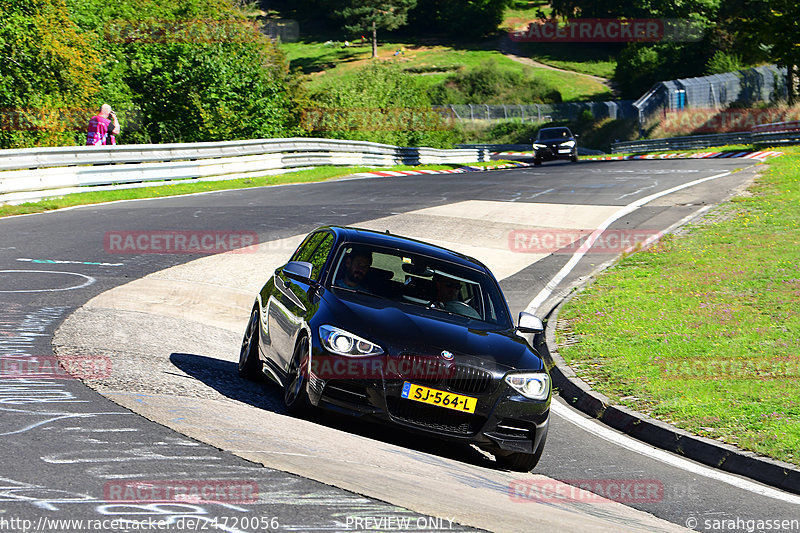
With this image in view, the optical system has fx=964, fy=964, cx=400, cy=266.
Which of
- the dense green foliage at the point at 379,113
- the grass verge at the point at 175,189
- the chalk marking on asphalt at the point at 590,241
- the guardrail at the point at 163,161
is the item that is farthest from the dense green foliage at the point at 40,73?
the chalk marking on asphalt at the point at 590,241

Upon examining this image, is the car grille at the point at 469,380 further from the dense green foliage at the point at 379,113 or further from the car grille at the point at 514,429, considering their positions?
the dense green foliage at the point at 379,113

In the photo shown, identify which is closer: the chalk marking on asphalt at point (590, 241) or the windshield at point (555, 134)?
the chalk marking on asphalt at point (590, 241)

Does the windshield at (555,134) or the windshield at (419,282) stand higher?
the windshield at (419,282)

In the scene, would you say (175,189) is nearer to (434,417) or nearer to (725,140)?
(434,417)

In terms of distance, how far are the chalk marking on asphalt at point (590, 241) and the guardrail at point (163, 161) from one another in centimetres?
1155

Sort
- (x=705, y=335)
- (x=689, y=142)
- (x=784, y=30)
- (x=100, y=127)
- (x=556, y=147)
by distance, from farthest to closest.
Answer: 1. (x=689, y=142)
2. (x=784, y=30)
3. (x=556, y=147)
4. (x=100, y=127)
5. (x=705, y=335)

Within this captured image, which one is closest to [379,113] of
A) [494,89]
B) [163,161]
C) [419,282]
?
[163,161]

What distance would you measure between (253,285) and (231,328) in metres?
2.69

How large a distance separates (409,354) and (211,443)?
1716mm

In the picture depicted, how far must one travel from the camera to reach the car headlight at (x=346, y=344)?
6984 mm

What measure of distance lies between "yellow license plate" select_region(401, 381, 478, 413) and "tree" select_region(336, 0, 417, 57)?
118530 mm

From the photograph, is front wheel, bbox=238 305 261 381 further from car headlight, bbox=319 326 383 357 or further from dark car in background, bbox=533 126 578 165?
dark car in background, bbox=533 126 578 165

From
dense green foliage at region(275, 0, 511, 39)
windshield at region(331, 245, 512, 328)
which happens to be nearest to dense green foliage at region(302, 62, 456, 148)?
windshield at region(331, 245, 512, 328)

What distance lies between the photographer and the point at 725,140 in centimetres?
5228
